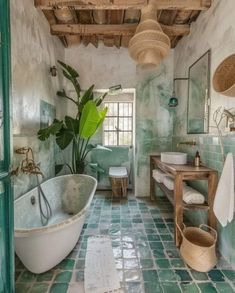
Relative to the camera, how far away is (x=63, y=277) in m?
1.66

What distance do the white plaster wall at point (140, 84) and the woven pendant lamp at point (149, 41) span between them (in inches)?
52.5

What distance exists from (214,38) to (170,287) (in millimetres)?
2381

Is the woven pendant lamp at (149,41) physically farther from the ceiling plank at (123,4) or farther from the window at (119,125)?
the window at (119,125)

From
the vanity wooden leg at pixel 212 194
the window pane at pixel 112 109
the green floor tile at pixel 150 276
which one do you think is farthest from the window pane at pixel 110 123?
the green floor tile at pixel 150 276

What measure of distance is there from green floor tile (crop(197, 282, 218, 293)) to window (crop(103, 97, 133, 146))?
292 cm

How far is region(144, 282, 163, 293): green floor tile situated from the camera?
1.52 meters

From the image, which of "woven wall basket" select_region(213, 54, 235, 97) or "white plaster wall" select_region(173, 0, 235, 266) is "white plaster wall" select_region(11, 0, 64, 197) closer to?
"woven wall basket" select_region(213, 54, 235, 97)

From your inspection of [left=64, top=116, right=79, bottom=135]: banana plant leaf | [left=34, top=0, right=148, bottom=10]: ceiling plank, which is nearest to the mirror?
[left=34, top=0, right=148, bottom=10]: ceiling plank

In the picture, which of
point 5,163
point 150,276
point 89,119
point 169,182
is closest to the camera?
point 5,163


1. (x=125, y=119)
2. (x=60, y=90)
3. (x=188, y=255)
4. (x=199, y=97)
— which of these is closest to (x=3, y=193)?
(x=188, y=255)

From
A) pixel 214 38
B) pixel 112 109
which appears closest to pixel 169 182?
pixel 214 38

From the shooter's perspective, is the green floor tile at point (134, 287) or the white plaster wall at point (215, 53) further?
the white plaster wall at point (215, 53)

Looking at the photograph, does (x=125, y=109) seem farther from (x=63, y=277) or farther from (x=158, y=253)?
(x=63, y=277)

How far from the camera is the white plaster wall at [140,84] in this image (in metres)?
3.63
